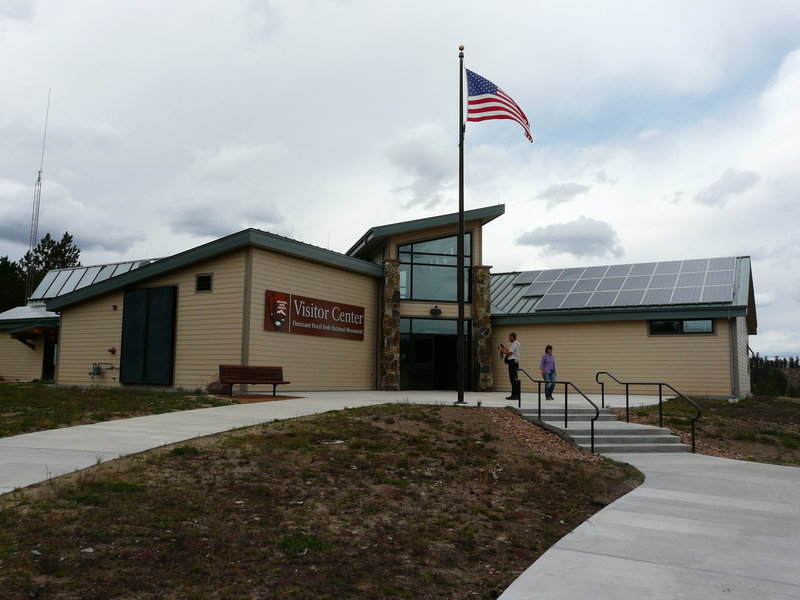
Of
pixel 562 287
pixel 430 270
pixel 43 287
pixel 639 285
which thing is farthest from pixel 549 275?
pixel 43 287

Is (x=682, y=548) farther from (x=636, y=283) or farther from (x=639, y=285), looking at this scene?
(x=636, y=283)

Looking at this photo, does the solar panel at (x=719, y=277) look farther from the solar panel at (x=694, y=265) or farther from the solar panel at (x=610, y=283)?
the solar panel at (x=610, y=283)

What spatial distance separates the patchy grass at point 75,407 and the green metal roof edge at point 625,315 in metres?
12.4

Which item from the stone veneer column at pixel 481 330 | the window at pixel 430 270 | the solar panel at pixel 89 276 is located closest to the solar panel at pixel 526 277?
the stone veneer column at pixel 481 330

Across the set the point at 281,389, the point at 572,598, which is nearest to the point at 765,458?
the point at 572,598

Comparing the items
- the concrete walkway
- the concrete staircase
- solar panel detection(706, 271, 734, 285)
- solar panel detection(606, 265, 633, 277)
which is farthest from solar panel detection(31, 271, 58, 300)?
solar panel detection(706, 271, 734, 285)

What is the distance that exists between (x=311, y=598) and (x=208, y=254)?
49.1ft

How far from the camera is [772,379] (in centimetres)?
3138

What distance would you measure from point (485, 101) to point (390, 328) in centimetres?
884

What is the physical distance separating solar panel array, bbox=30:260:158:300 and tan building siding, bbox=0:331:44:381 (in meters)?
4.38

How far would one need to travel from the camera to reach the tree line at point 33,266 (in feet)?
153

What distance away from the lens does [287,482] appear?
6.92m

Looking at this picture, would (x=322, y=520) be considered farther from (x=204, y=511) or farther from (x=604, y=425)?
(x=604, y=425)

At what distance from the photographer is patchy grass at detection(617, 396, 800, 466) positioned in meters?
12.3
